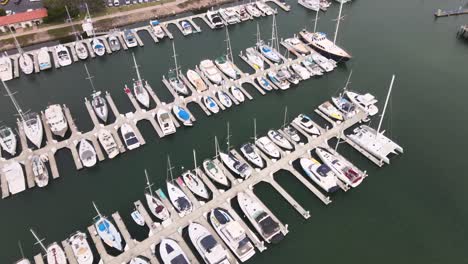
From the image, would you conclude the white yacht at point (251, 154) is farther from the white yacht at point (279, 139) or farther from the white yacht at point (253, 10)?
the white yacht at point (253, 10)

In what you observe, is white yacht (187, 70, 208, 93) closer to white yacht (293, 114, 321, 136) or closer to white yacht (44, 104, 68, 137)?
white yacht (293, 114, 321, 136)

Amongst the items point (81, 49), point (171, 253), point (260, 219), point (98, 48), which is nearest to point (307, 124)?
point (260, 219)

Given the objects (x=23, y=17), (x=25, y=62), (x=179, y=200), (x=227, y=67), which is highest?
(x=23, y=17)

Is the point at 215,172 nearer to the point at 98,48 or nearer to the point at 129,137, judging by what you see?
the point at 129,137

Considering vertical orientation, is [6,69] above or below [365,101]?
above

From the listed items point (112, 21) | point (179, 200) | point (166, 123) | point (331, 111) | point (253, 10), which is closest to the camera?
point (179, 200)

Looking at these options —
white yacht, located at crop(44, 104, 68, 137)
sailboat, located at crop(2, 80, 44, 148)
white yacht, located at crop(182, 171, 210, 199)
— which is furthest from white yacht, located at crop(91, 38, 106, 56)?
white yacht, located at crop(182, 171, 210, 199)

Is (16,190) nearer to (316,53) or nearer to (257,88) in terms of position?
(257,88)

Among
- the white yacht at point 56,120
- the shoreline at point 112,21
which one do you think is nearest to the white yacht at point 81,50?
the shoreline at point 112,21
